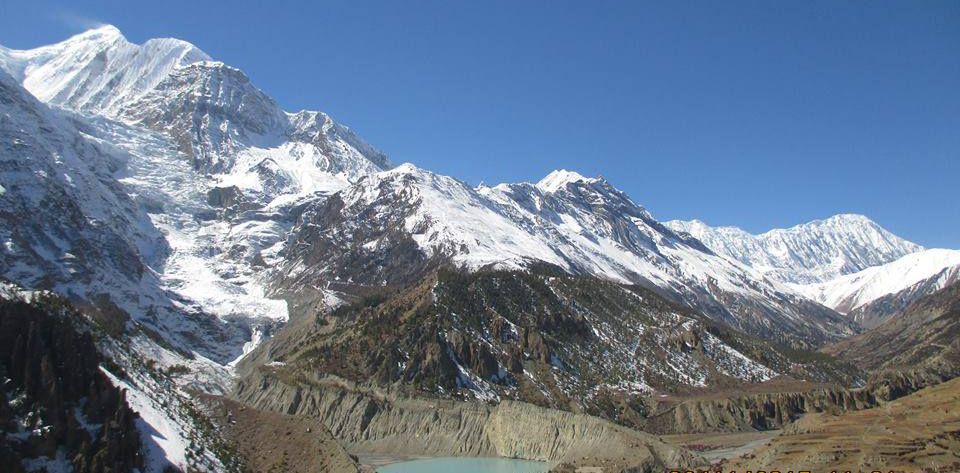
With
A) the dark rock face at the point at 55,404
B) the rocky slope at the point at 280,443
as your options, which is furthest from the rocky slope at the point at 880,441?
the dark rock face at the point at 55,404

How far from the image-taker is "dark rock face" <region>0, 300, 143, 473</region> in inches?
1950

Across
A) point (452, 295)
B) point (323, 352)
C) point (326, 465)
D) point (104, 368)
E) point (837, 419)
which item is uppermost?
point (452, 295)

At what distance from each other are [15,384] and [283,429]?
129ft

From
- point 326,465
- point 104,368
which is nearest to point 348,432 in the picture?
point 326,465

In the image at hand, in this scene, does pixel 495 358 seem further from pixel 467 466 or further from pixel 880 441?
pixel 880 441

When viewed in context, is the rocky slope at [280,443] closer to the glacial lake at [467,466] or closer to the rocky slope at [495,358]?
the glacial lake at [467,466]

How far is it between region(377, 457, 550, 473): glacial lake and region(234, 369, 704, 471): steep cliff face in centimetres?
285

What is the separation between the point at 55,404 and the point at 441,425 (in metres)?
100

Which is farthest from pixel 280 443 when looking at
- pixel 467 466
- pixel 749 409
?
pixel 749 409

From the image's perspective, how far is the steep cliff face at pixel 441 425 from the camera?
127 m

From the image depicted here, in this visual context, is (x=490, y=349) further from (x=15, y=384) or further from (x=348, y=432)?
(x=15, y=384)

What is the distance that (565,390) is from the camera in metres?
166

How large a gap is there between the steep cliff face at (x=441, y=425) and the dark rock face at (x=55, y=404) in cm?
7854

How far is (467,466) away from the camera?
129 m
